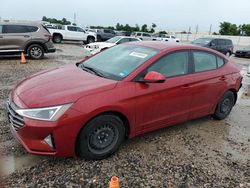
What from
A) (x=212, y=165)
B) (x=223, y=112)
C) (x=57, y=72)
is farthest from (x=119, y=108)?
(x=223, y=112)

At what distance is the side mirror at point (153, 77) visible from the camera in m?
3.64

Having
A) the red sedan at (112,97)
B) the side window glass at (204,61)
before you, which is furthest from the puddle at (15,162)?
the side window glass at (204,61)

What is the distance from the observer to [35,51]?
1233 cm

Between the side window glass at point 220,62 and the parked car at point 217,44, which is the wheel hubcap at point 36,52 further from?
the parked car at point 217,44

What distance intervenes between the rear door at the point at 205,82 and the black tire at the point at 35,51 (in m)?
9.34

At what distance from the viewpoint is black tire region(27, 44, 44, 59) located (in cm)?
1215

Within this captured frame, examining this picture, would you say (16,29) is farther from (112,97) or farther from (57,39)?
(57,39)

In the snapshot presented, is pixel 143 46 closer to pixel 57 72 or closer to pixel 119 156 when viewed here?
pixel 57 72

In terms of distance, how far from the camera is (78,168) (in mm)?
3373

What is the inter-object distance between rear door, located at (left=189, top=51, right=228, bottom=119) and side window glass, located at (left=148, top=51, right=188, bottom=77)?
8.4 inches

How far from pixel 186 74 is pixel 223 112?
5.26 feet

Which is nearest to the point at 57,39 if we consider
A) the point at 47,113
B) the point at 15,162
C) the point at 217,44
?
the point at 217,44

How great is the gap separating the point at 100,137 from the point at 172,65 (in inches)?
66.0

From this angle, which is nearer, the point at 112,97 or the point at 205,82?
the point at 112,97
